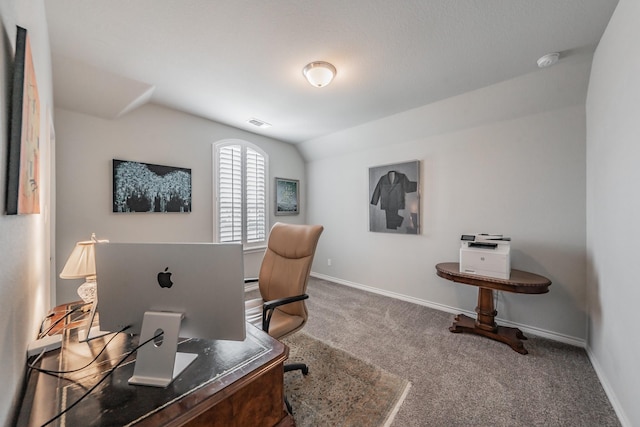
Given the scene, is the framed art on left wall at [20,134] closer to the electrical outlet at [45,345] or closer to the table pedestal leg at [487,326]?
the electrical outlet at [45,345]

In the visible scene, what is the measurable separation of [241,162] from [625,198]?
4.01 metres

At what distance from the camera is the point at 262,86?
8.21ft

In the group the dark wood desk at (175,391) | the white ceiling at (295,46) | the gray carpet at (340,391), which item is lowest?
the gray carpet at (340,391)

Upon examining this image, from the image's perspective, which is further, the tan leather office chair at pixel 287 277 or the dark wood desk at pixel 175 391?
the tan leather office chair at pixel 287 277

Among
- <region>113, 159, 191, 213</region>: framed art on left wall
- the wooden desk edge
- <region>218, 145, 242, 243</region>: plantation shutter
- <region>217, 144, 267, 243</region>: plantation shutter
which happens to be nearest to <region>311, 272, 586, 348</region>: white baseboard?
the wooden desk edge

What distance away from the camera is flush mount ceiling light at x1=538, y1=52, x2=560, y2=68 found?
193 cm

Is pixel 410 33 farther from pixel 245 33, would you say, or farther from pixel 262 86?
pixel 262 86

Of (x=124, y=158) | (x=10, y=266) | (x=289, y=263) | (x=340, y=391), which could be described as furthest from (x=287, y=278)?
(x=124, y=158)

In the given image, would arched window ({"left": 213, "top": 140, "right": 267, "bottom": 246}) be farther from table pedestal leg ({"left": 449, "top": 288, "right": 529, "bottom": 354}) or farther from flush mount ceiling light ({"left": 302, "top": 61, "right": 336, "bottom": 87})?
table pedestal leg ({"left": 449, "top": 288, "right": 529, "bottom": 354})

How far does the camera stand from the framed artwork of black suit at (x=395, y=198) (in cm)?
337

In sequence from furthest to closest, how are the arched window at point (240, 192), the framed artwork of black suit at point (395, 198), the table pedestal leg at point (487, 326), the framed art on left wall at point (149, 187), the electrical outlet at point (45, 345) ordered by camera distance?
the arched window at point (240, 192)
the framed artwork of black suit at point (395, 198)
the framed art on left wall at point (149, 187)
the table pedestal leg at point (487, 326)
the electrical outlet at point (45, 345)

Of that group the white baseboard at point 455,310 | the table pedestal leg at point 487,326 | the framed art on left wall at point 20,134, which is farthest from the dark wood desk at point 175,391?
the white baseboard at point 455,310

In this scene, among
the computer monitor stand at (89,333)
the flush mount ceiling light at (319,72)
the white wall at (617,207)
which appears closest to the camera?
the computer monitor stand at (89,333)

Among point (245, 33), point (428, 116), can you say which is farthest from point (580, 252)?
point (245, 33)
